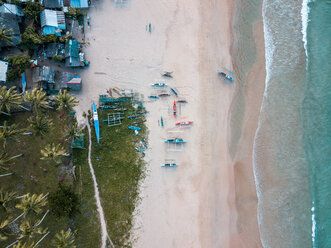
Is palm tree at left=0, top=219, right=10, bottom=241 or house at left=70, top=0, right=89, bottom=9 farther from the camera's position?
house at left=70, top=0, right=89, bottom=9

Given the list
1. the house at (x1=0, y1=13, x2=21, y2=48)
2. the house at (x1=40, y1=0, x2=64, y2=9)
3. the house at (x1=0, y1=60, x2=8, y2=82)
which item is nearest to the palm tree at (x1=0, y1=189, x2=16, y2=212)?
the house at (x1=0, y1=60, x2=8, y2=82)

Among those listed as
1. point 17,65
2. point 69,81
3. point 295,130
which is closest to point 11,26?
point 17,65

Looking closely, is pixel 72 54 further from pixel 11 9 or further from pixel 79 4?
pixel 11 9

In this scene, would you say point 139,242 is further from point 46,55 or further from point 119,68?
point 46,55

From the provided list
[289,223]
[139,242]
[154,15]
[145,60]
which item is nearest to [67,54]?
[145,60]

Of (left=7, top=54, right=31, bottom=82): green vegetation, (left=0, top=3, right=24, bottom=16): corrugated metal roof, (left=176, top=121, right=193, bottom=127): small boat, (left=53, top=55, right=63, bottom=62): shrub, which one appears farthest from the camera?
(left=176, top=121, right=193, bottom=127): small boat

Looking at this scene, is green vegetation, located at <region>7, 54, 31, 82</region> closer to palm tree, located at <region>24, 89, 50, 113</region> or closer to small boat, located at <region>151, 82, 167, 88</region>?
palm tree, located at <region>24, 89, 50, 113</region>
